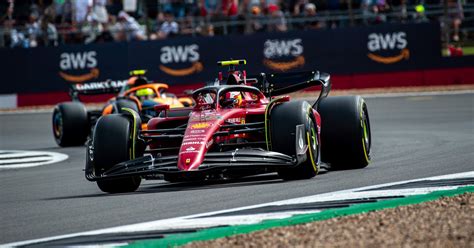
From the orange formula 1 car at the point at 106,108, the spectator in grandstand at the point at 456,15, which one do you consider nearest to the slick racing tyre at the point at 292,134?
the orange formula 1 car at the point at 106,108

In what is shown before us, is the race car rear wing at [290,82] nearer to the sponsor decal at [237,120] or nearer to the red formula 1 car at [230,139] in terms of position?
the red formula 1 car at [230,139]

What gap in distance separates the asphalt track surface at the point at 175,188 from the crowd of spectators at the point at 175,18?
411 inches

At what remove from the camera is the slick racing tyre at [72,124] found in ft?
63.6

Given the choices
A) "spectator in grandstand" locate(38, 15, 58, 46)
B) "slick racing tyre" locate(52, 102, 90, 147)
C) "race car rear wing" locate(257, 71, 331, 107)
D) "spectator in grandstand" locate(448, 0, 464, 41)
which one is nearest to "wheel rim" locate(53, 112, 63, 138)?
"slick racing tyre" locate(52, 102, 90, 147)

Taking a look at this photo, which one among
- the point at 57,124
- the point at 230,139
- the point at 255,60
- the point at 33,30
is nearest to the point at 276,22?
the point at 255,60

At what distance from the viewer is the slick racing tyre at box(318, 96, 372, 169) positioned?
11.8 m

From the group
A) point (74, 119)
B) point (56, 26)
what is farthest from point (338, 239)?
point (56, 26)

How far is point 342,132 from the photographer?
11.9m

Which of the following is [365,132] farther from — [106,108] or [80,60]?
[80,60]

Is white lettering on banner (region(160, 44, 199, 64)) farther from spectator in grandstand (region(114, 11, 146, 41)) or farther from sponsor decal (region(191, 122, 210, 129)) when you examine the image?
sponsor decal (region(191, 122, 210, 129))

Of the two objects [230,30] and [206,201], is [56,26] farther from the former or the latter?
[206,201]

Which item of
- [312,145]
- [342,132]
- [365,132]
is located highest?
[312,145]

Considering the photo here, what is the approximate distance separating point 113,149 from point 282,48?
1766 centimetres

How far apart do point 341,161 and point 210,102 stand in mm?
1573
